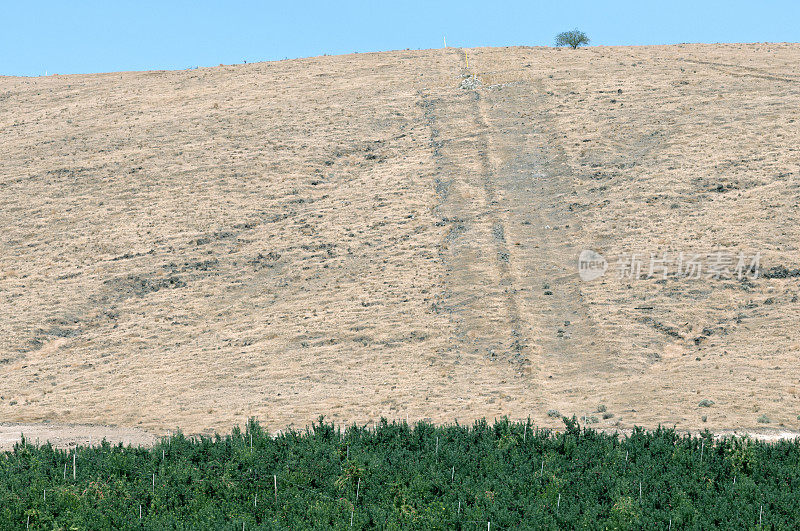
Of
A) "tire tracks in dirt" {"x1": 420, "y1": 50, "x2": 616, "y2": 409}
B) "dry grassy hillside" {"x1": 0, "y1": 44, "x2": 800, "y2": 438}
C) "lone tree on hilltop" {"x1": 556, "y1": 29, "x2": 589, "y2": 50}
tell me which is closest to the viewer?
"dry grassy hillside" {"x1": 0, "y1": 44, "x2": 800, "y2": 438}

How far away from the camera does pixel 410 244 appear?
2733cm

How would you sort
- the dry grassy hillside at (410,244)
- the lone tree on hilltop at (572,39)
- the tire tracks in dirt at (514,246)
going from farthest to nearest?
the lone tree on hilltop at (572,39)
the tire tracks in dirt at (514,246)
the dry grassy hillside at (410,244)

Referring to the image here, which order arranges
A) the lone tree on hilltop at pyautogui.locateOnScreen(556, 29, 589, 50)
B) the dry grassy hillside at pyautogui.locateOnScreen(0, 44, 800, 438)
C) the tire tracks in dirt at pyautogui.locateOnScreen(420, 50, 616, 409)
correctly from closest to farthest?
the dry grassy hillside at pyautogui.locateOnScreen(0, 44, 800, 438)
the tire tracks in dirt at pyautogui.locateOnScreen(420, 50, 616, 409)
the lone tree on hilltop at pyautogui.locateOnScreen(556, 29, 589, 50)

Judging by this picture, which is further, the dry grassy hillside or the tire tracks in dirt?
the tire tracks in dirt

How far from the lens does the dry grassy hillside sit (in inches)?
766

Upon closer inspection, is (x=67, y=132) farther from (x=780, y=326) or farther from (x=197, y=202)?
(x=780, y=326)

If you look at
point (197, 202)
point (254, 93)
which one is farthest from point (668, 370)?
point (254, 93)

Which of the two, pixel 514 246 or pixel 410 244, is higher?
pixel 410 244

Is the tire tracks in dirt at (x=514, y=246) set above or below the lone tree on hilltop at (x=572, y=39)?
below

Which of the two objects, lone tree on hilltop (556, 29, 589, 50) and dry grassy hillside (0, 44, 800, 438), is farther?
lone tree on hilltop (556, 29, 589, 50)

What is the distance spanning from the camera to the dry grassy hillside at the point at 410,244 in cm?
1947

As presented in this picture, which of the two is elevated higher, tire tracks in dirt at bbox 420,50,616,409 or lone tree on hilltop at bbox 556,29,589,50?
lone tree on hilltop at bbox 556,29,589,50

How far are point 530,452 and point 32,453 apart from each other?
32.1ft

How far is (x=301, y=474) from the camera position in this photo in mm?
13469
